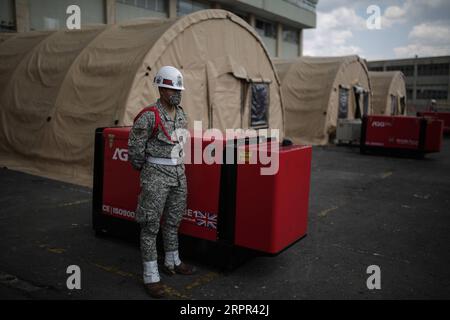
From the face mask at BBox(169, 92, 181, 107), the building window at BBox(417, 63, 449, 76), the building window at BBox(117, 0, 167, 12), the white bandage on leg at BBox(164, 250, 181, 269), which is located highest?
the building window at BBox(117, 0, 167, 12)

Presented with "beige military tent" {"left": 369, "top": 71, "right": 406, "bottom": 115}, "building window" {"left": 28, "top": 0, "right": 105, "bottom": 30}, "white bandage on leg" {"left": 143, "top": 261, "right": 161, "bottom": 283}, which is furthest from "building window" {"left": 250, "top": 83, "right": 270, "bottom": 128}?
"beige military tent" {"left": 369, "top": 71, "right": 406, "bottom": 115}

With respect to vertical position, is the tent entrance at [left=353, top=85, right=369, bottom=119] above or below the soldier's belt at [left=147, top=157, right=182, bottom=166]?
above

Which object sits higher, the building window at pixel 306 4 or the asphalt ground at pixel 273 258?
the building window at pixel 306 4

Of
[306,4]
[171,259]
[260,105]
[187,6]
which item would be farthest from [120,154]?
[306,4]

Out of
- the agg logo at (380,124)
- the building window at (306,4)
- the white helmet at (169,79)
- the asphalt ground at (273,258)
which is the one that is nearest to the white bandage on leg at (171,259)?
the asphalt ground at (273,258)

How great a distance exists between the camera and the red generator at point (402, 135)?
13320 millimetres

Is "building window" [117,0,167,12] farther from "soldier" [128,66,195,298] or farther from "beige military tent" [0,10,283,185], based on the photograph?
"soldier" [128,66,195,298]

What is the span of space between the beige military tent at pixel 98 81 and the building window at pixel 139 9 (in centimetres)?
1118

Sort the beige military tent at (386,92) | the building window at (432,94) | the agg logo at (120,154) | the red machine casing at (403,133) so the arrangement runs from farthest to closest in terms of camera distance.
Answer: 1. the building window at (432,94)
2. the beige military tent at (386,92)
3. the red machine casing at (403,133)
4. the agg logo at (120,154)

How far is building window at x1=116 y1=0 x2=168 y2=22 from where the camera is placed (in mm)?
22581

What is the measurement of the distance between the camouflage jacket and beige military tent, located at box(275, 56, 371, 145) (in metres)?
13.5

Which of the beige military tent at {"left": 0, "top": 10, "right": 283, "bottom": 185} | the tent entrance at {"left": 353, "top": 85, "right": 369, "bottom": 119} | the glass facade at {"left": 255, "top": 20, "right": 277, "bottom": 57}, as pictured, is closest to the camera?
the beige military tent at {"left": 0, "top": 10, "right": 283, "bottom": 185}

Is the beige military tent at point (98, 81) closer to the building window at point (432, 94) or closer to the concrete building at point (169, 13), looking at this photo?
the concrete building at point (169, 13)
